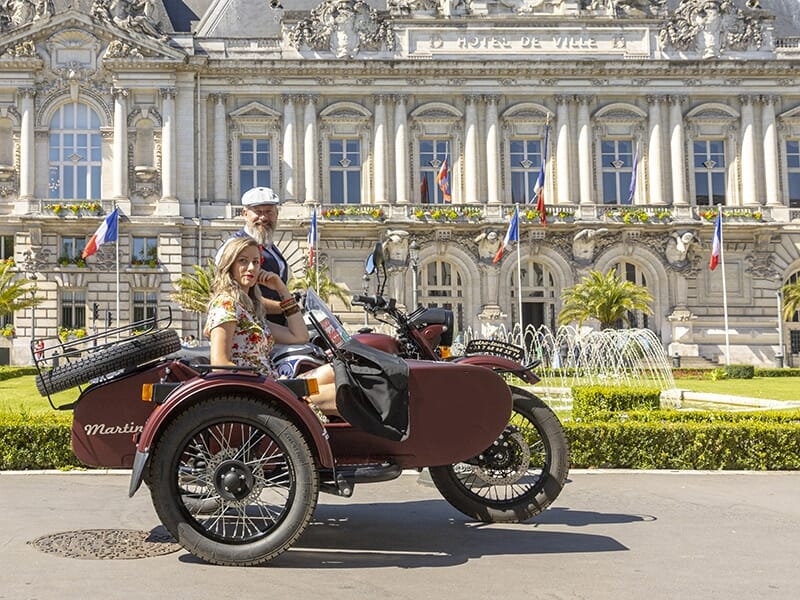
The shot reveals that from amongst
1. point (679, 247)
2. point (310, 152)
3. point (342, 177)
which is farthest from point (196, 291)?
point (679, 247)

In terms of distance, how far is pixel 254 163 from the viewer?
4234 cm

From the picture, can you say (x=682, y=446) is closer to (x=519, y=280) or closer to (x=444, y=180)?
(x=519, y=280)

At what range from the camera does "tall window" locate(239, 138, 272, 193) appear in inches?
1665

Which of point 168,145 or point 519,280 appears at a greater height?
point 168,145

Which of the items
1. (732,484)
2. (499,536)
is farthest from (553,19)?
(499,536)

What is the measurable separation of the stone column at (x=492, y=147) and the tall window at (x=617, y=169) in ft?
16.7

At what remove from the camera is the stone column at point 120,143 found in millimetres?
40625

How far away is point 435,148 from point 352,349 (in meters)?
37.3

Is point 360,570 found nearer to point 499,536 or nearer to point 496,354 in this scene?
point 499,536

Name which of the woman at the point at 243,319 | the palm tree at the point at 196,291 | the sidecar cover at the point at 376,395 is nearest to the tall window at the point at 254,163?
the palm tree at the point at 196,291

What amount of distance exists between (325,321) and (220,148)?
3655 cm

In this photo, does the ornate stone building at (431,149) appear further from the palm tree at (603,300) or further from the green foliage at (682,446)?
the green foliage at (682,446)

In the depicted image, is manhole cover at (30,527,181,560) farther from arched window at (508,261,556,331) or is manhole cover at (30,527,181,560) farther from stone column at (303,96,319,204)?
arched window at (508,261,556,331)

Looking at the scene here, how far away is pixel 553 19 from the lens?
1676 inches
